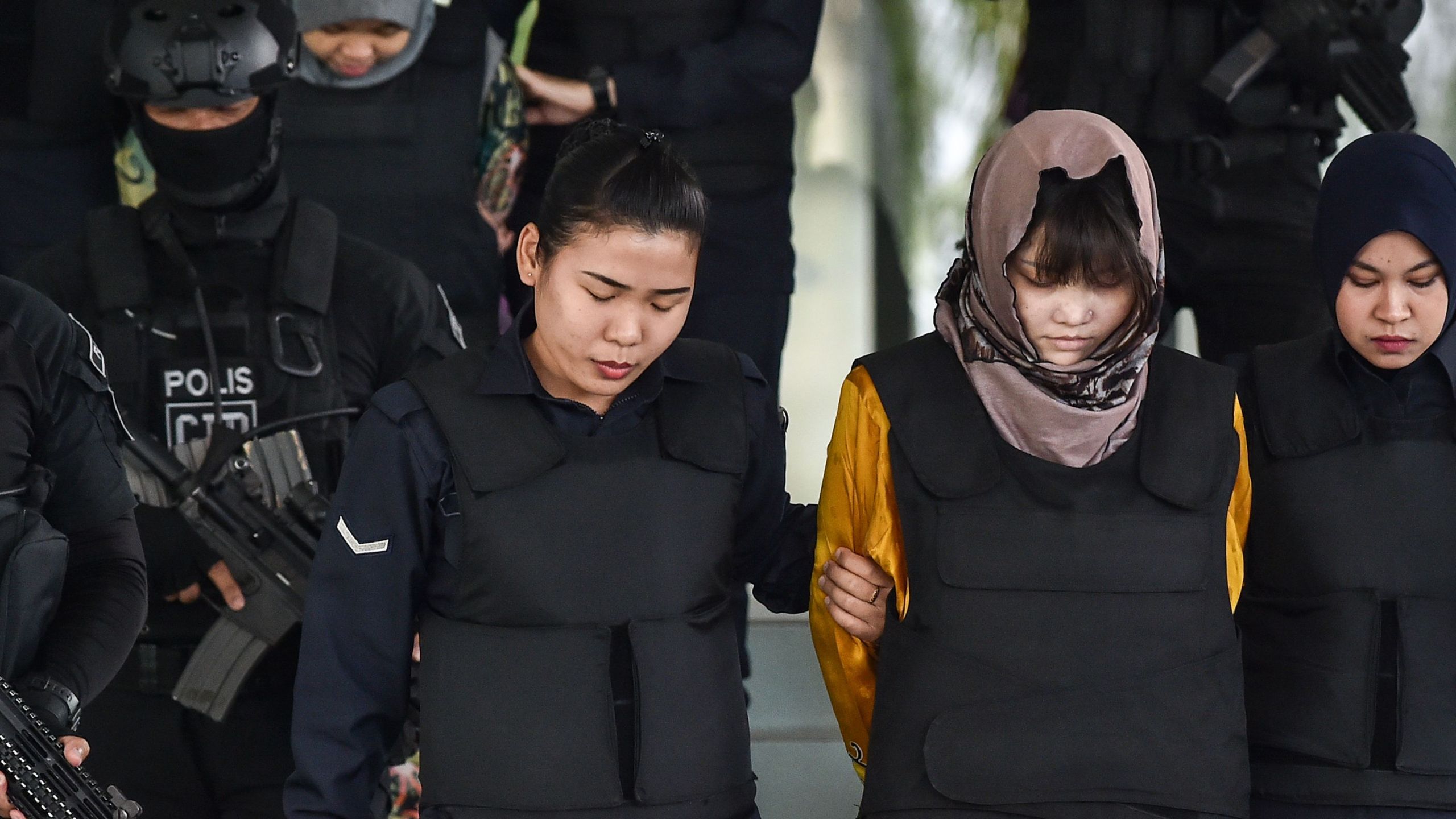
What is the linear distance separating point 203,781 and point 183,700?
0.14 meters

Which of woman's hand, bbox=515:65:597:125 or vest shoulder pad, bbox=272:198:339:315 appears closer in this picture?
vest shoulder pad, bbox=272:198:339:315

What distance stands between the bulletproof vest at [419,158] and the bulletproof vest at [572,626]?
1.48m

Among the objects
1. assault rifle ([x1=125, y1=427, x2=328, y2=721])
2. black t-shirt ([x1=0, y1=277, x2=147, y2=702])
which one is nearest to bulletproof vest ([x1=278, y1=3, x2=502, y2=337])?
assault rifle ([x1=125, y1=427, x2=328, y2=721])

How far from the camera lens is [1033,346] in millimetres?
2322

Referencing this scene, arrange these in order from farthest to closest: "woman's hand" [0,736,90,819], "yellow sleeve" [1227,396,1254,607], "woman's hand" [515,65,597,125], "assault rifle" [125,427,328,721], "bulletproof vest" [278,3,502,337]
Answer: "woman's hand" [515,65,597,125] < "bulletproof vest" [278,3,502,337] < "assault rifle" [125,427,328,721] < "yellow sleeve" [1227,396,1254,607] < "woman's hand" [0,736,90,819]

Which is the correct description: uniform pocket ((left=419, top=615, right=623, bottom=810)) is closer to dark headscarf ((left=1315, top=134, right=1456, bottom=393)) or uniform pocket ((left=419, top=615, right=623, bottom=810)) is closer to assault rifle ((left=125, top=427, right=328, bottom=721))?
assault rifle ((left=125, top=427, right=328, bottom=721))

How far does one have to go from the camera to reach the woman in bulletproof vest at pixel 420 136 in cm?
365

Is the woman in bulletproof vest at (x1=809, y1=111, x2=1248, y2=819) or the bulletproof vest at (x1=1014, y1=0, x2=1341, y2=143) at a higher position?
the bulletproof vest at (x1=1014, y1=0, x2=1341, y2=143)

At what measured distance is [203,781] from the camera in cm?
284

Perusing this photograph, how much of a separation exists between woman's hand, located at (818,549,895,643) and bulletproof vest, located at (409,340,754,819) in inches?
5.8

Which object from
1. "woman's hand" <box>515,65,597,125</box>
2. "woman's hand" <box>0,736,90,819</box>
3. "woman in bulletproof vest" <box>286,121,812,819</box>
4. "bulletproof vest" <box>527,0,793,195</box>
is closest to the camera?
"woman's hand" <box>0,736,90,819</box>

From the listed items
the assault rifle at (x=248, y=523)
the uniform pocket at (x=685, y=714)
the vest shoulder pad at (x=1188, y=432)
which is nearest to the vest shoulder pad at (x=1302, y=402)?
the vest shoulder pad at (x=1188, y=432)

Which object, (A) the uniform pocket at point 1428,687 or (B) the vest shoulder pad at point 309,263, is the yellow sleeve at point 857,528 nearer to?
(A) the uniform pocket at point 1428,687

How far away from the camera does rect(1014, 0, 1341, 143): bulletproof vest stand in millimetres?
3672
